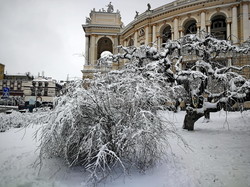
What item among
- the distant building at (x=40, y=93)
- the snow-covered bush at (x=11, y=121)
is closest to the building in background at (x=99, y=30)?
the distant building at (x=40, y=93)

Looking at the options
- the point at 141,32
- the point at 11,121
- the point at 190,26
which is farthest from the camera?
the point at 141,32

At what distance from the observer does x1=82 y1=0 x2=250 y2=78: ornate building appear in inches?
824

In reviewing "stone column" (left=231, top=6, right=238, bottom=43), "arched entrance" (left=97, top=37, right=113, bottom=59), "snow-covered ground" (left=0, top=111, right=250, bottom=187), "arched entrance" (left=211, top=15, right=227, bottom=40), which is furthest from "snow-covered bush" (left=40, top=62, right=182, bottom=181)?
"arched entrance" (left=97, top=37, right=113, bottom=59)

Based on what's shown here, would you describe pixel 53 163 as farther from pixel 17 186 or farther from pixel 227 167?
pixel 227 167

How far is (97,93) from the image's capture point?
4.26 metres

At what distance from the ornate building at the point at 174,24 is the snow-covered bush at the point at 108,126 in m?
13.4

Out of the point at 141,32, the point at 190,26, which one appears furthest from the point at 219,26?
the point at 141,32

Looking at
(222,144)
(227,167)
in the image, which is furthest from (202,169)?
(222,144)

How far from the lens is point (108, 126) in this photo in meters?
3.98

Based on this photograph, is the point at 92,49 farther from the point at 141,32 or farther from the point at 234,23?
the point at 234,23

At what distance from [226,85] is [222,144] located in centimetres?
256

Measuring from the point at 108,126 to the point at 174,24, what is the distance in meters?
23.3

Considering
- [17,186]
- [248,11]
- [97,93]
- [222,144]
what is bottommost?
[17,186]

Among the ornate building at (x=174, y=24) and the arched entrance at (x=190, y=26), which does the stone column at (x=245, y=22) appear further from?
the arched entrance at (x=190, y=26)
